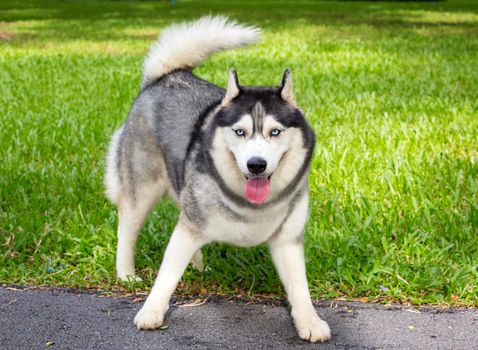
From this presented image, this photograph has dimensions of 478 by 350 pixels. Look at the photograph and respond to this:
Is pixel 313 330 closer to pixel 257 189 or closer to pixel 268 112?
pixel 257 189

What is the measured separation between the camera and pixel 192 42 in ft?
14.8

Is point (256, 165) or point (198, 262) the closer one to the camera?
point (256, 165)

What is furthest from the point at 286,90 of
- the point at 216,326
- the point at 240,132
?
the point at 216,326

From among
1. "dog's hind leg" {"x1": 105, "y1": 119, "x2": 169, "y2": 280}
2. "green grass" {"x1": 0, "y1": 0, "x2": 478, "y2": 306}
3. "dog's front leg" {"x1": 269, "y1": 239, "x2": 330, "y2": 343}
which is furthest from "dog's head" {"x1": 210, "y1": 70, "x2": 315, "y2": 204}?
"green grass" {"x1": 0, "y1": 0, "x2": 478, "y2": 306}

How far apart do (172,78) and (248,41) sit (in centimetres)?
46

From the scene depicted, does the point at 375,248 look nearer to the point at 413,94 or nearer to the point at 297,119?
the point at 297,119

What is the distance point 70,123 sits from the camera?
768 centimetres

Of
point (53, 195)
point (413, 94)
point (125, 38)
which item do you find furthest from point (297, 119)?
point (125, 38)

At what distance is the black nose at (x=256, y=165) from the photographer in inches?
133

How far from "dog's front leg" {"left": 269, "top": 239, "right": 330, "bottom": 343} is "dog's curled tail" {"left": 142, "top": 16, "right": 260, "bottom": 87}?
3.67ft

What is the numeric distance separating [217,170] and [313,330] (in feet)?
2.59

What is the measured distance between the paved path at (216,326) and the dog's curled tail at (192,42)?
1.28 meters

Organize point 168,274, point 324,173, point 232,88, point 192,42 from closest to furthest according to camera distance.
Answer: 1. point 232,88
2. point 168,274
3. point 192,42
4. point 324,173

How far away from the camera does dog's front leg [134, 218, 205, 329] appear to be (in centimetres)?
377
